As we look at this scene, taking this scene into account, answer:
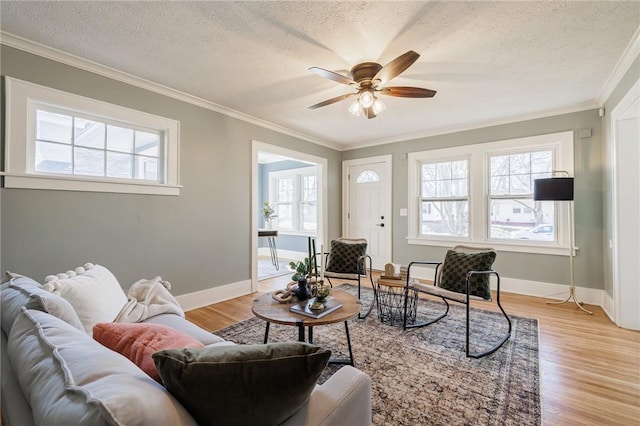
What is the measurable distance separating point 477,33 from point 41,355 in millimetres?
2904

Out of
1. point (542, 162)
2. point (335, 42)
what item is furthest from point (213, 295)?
point (542, 162)

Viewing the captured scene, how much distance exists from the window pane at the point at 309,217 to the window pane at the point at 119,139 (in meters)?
4.26

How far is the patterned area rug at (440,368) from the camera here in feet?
5.47

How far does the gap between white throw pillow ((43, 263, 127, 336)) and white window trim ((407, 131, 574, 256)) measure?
4297 mm

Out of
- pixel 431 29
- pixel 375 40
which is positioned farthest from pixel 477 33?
pixel 375 40

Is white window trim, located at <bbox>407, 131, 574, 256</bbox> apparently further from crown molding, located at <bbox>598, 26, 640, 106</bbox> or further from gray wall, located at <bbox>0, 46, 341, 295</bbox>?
gray wall, located at <bbox>0, 46, 341, 295</bbox>

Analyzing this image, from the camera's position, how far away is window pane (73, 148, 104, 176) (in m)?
2.63

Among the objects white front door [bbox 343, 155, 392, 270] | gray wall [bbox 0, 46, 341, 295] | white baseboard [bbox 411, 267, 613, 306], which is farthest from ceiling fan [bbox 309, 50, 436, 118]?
Result: white baseboard [bbox 411, 267, 613, 306]

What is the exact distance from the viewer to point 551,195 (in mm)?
3350

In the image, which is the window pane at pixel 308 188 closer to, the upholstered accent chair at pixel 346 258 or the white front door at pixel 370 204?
the white front door at pixel 370 204

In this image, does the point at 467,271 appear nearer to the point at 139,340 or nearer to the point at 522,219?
the point at 522,219

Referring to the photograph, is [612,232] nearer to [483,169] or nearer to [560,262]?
[560,262]

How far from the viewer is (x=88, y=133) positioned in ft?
8.86

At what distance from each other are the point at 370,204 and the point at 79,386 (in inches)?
203
